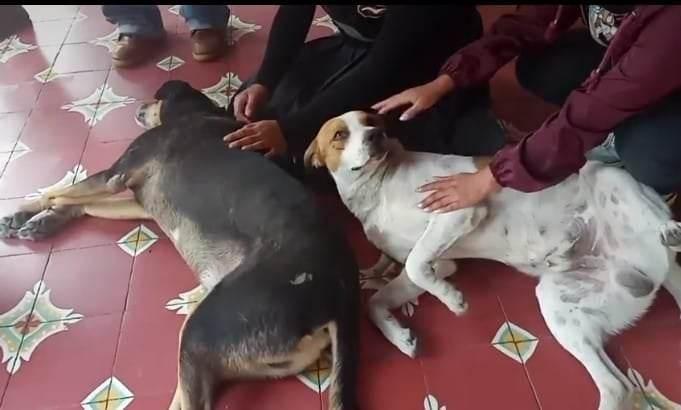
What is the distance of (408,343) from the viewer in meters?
1.53

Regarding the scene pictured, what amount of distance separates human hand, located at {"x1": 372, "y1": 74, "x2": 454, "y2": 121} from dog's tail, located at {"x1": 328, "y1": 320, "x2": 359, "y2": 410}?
53cm

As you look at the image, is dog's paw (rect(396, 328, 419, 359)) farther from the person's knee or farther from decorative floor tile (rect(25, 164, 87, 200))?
decorative floor tile (rect(25, 164, 87, 200))

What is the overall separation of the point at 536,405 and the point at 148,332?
835 mm

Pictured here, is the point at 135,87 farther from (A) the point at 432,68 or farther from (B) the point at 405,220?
(B) the point at 405,220

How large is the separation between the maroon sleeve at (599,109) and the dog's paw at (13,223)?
4.10 ft

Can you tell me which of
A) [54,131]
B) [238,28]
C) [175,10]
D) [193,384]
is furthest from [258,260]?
[175,10]

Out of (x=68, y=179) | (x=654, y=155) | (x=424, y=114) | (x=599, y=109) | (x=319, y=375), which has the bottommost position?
(x=68, y=179)

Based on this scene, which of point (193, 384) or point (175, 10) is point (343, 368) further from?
point (175, 10)

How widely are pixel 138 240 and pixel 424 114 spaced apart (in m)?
0.80

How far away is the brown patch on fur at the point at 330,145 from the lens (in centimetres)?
156

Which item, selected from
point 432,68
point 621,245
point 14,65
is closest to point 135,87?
point 14,65

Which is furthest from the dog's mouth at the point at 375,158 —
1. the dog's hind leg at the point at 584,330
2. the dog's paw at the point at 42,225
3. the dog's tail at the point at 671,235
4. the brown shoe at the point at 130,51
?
the brown shoe at the point at 130,51

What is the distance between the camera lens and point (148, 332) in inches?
64.4

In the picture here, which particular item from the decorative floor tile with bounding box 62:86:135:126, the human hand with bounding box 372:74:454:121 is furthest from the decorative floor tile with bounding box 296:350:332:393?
the decorative floor tile with bounding box 62:86:135:126
